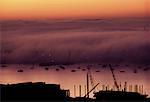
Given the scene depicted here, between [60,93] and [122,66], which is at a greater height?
[60,93]

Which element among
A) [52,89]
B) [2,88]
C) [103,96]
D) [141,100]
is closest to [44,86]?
[52,89]

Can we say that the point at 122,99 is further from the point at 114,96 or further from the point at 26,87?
the point at 26,87

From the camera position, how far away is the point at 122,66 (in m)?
155

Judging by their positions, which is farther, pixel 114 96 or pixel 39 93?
pixel 114 96

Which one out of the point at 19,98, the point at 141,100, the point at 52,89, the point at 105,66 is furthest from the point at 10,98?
the point at 105,66

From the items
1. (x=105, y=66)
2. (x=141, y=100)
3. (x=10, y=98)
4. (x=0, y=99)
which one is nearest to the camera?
(x=0, y=99)

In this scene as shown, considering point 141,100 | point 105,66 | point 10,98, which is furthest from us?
point 105,66

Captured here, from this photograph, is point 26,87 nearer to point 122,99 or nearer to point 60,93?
point 60,93

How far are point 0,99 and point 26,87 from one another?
349cm

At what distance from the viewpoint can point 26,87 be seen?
2867 cm

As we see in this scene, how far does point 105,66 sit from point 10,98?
126 metres

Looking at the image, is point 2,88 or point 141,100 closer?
point 2,88

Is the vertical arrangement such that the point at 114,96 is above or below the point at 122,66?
above

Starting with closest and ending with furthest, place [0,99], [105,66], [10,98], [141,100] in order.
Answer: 1. [0,99]
2. [10,98]
3. [141,100]
4. [105,66]
